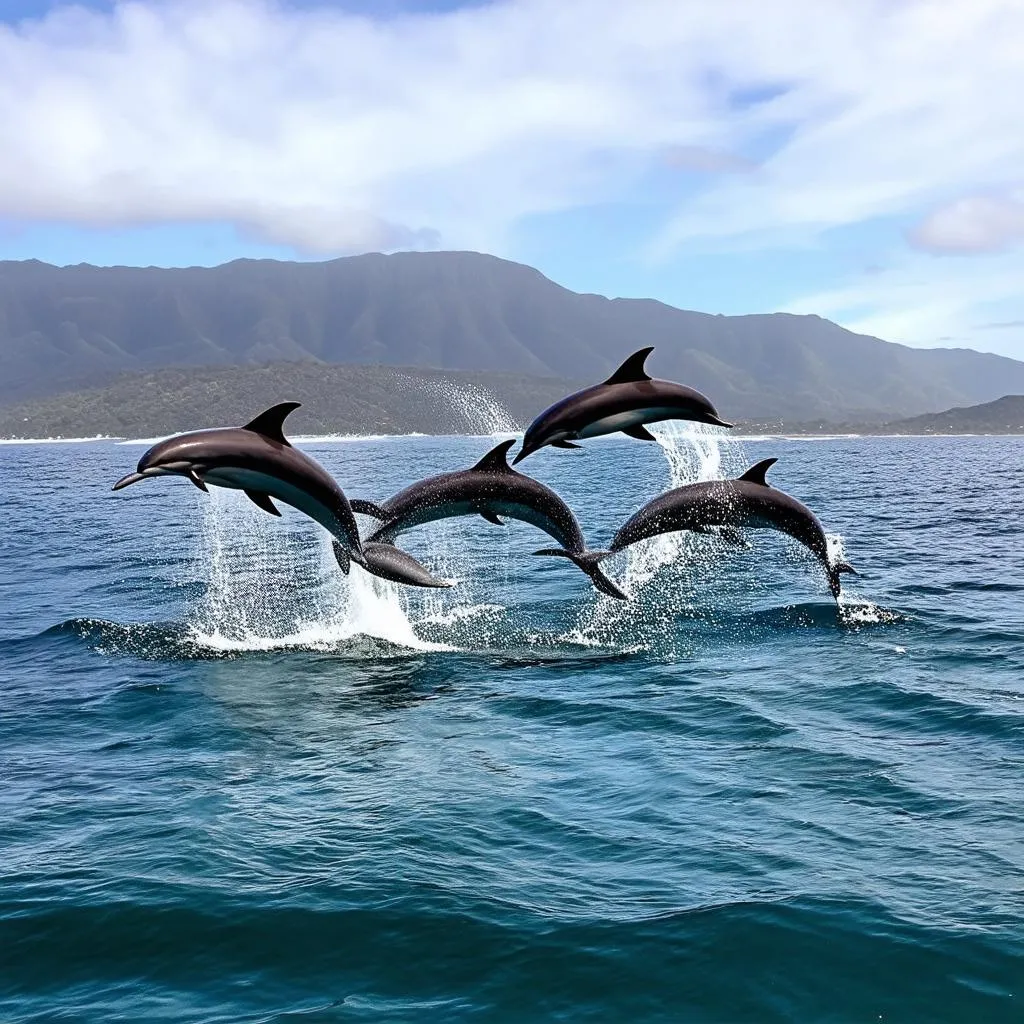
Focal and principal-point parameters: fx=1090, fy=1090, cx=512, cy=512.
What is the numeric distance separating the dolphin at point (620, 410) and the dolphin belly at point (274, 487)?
7.12 feet

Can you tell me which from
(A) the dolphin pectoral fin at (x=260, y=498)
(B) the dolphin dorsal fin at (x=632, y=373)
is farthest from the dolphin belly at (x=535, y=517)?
(A) the dolphin pectoral fin at (x=260, y=498)

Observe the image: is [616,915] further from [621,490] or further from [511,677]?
[621,490]

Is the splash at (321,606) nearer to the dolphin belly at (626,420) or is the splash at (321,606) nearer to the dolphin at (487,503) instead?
the dolphin at (487,503)

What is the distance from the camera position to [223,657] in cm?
A: 2158

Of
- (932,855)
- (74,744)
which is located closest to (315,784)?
(74,744)

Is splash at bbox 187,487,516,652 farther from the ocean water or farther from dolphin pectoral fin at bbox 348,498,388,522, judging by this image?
dolphin pectoral fin at bbox 348,498,388,522

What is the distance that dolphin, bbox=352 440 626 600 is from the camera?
14008 mm

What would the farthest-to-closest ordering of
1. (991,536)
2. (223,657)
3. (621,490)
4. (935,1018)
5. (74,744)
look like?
(621,490) < (991,536) < (223,657) < (74,744) < (935,1018)

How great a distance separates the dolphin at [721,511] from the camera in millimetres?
16062

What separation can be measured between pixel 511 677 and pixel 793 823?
8.05m

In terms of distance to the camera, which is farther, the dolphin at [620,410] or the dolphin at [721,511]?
the dolphin at [721,511]

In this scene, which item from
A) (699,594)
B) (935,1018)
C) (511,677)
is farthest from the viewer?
(699,594)

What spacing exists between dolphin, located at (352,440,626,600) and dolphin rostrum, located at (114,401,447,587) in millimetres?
1287

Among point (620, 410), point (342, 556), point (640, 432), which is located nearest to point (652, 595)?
point (342, 556)
